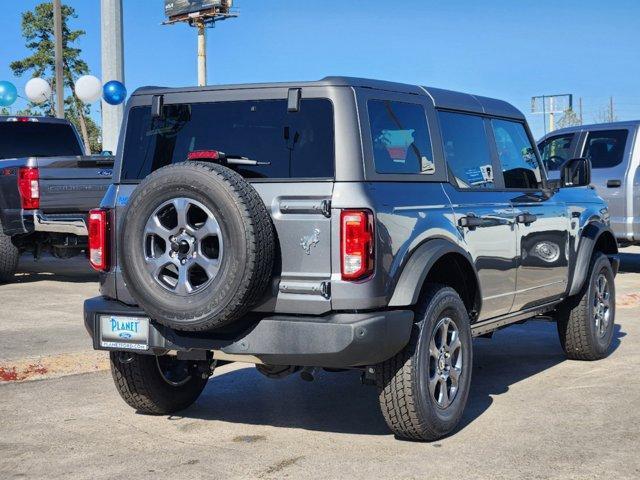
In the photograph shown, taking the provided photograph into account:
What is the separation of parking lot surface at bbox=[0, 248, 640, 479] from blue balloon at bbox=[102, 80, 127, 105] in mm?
12169

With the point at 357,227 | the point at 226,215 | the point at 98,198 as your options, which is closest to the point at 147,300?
the point at 226,215

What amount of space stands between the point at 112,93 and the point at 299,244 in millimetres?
15793

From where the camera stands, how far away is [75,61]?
5853 centimetres

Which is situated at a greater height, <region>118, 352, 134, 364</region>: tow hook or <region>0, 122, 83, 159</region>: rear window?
<region>0, 122, 83, 159</region>: rear window

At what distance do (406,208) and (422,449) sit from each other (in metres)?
1.25

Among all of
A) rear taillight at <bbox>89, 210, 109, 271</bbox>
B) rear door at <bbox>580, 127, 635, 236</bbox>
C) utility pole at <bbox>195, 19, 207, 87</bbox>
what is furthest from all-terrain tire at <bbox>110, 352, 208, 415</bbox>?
utility pole at <bbox>195, 19, 207, 87</bbox>

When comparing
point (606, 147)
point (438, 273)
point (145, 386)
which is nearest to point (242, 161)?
point (438, 273)

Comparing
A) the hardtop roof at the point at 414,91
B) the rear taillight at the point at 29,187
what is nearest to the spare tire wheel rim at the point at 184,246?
the hardtop roof at the point at 414,91

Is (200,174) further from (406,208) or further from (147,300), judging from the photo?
(406,208)

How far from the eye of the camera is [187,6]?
57781 millimetres

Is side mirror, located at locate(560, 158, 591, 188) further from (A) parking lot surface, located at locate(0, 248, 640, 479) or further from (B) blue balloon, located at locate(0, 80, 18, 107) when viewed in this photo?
(B) blue balloon, located at locate(0, 80, 18, 107)

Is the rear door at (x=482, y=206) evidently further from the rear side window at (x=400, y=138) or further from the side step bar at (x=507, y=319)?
the rear side window at (x=400, y=138)

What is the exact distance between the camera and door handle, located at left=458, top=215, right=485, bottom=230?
5.60 m

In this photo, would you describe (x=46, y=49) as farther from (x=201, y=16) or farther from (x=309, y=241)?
(x=309, y=241)
